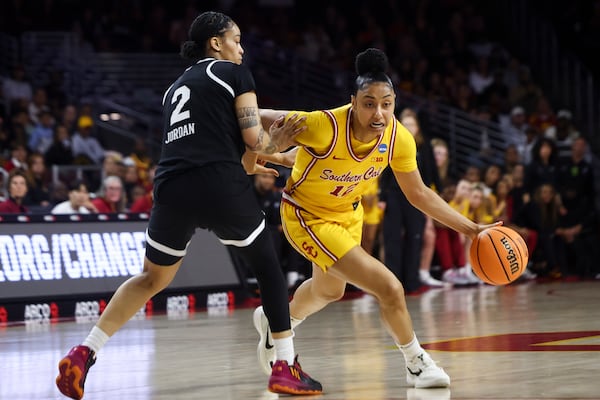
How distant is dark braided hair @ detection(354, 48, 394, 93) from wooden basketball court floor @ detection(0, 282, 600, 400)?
1621 mm

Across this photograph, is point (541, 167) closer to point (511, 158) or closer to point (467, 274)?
point (511, 158)

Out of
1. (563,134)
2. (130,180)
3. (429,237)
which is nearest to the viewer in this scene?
(130,180)

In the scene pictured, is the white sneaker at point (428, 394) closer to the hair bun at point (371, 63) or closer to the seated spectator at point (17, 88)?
the hair bun at point (371, 63)

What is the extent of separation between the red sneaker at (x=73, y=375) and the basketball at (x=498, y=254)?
2.24 meters

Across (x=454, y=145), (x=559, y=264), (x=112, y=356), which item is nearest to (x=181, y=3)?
(x=454, y=145)

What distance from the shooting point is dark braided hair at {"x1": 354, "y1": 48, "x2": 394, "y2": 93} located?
20.2 ft

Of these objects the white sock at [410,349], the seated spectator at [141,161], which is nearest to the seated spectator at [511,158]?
the seated spectator at [141,161]

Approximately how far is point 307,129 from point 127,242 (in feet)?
21.9

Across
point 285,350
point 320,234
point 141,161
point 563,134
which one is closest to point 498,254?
point 320,234

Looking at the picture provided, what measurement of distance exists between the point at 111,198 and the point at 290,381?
8435 millimetres

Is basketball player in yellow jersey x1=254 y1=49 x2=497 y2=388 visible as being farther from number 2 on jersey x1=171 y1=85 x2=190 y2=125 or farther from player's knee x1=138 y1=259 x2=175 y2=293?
player's knee x1=138 y1=259 x2=175 y2=293

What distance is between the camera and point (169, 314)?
11.9m

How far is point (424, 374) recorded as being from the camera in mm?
5930

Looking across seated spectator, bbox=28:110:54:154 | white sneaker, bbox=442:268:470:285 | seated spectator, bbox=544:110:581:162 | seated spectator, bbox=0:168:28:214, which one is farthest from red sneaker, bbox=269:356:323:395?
seated spectator, bbox=544:110:581:162
